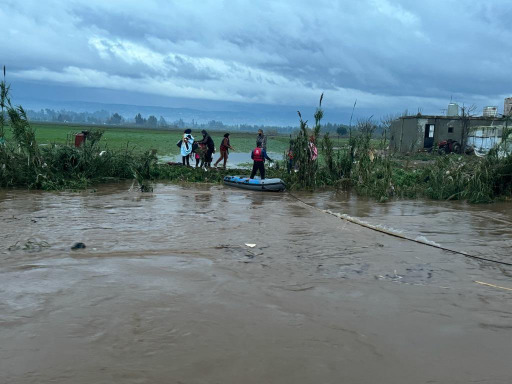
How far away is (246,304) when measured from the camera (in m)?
5.18

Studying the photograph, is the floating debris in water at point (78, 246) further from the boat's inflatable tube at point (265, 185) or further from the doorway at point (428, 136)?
the doorway at point (428, 136)

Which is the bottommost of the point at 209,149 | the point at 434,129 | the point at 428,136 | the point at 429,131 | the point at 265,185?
the point at 265,185

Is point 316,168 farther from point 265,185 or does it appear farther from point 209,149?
point 209,149

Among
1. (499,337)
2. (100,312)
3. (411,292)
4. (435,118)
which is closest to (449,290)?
(411,292)

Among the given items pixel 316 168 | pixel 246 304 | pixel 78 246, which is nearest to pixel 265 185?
pixel 316 168

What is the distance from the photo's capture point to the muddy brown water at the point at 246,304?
12.6ft

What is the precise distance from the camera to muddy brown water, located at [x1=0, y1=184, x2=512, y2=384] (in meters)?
3.85

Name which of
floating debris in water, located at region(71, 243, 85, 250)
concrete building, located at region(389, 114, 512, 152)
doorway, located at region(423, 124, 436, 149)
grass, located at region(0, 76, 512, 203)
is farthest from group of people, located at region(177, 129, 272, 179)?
doorway, located at region(423, 124, 436, 149)

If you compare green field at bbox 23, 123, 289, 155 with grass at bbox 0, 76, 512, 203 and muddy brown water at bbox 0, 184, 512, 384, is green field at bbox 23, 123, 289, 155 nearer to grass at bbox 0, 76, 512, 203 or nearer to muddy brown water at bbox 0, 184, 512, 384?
grass at bbox 0, 76, 512, 203

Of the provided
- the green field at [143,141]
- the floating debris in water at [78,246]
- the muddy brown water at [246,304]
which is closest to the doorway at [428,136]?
the green field at [143,141]

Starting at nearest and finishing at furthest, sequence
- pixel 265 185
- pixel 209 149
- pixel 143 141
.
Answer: pixel 265 185 → pixel 209 149 → pixel 143 141

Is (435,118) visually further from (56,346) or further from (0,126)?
(56,346)

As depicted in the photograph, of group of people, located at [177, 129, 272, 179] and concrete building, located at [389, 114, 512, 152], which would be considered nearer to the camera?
group of people, located at [177, 129, 272, 179]

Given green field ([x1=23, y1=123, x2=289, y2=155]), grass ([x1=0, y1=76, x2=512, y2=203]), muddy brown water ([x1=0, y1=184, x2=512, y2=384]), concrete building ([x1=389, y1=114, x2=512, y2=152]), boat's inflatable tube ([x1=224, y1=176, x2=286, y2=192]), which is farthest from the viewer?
green field ([x1=23, y1=123, x2=289, y2=155])
